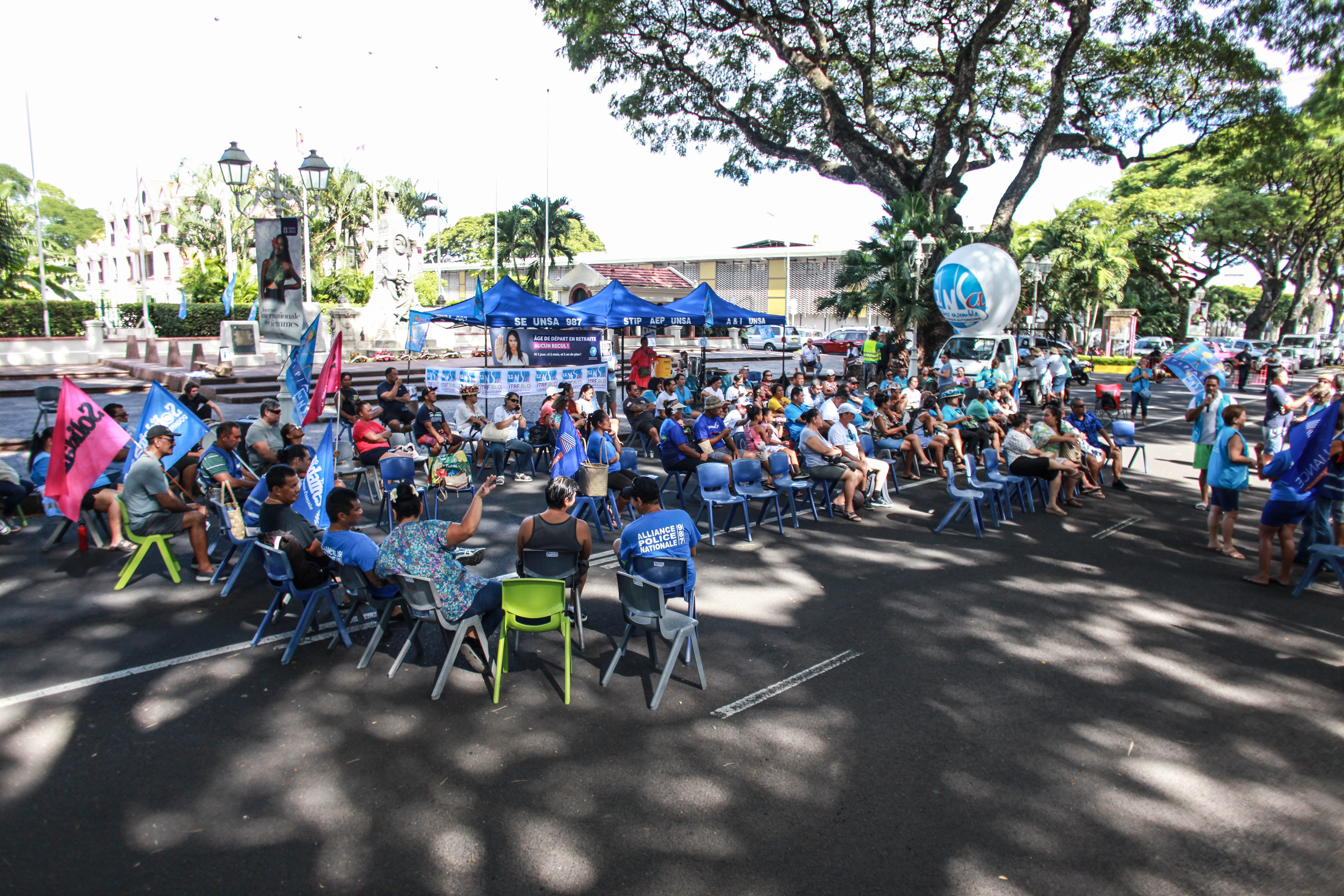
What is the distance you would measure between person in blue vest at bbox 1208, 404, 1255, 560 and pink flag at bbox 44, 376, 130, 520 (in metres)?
11.0

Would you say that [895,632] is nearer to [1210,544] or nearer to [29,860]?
[1210,544]

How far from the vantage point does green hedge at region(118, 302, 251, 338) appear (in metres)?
38.1

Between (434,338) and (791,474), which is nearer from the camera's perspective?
(791,474)

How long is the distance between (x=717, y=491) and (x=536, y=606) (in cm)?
437

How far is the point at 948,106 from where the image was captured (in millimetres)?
24484

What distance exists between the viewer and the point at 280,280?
1177 centimetres

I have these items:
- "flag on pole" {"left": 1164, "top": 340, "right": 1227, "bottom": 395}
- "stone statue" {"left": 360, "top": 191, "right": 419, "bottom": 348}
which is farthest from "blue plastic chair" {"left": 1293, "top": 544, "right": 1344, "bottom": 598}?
"stone statue" {"left": 360, "top": 191, "right": 419, "bottom": 348}

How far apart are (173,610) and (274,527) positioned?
1.53m

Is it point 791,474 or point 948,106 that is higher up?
point 948,106

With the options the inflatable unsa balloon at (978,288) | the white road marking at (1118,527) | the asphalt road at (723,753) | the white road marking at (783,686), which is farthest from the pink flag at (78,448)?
the inflatable unsa balloon at (978,288)

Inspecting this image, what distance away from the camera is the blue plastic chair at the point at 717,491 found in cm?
923

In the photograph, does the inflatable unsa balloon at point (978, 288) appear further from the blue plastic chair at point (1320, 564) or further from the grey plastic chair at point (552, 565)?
the grey plastic chair at point (552, 565)

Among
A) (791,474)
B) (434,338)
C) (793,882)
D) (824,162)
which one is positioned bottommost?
(793,882)

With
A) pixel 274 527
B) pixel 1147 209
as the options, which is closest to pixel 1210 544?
pixel 274 527
